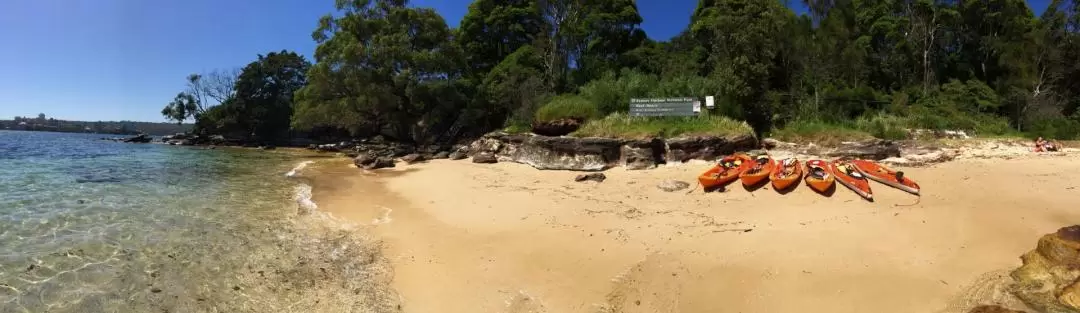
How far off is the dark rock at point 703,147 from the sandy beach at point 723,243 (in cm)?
342

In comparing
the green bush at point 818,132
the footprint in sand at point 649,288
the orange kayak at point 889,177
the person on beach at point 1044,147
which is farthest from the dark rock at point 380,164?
the person on beach at point 1044,147

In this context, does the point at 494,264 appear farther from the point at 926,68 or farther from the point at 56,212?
the point at 926,68

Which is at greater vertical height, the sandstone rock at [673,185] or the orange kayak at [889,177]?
the orange kayak at [889,177]

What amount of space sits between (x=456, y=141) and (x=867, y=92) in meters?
23.0

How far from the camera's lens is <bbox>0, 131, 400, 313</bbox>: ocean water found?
5684 mm

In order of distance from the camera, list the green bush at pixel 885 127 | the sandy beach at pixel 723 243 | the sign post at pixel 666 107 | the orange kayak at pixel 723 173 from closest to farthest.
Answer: the sandy beach at pixel 723 243
the orange kayak at pixel 723 173
the green bush at pixel 885 127
the sign post at pixel 666 107

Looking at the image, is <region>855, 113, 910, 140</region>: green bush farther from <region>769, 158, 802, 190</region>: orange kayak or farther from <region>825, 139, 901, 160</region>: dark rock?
<region>769, 158, 802, 190</region>: orange kayak

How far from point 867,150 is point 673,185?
257 inches

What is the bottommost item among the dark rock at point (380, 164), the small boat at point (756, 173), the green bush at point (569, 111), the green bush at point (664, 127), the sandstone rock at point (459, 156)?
the dark rock at point (380, 164)

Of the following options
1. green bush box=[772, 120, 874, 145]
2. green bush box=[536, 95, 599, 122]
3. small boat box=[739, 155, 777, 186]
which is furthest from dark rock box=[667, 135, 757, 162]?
green bush box=[536, 95, 599, 122]

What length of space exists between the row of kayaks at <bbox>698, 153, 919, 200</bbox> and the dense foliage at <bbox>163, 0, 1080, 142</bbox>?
4380 millimetres

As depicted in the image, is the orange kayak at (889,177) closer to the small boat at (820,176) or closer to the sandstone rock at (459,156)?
the small boat at (820,176)

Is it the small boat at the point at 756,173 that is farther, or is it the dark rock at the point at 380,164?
the dark rock at the point at 380,164

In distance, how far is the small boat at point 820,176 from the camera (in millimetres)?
9531
